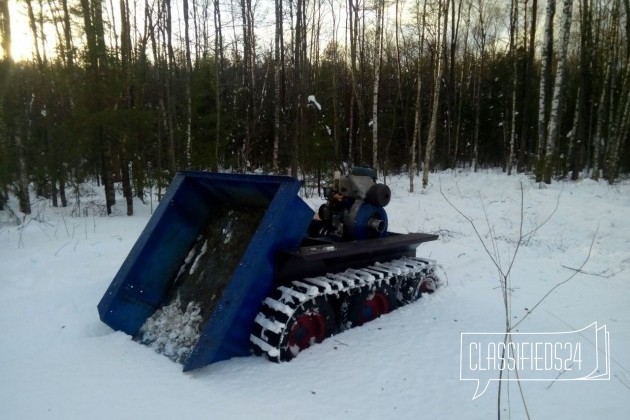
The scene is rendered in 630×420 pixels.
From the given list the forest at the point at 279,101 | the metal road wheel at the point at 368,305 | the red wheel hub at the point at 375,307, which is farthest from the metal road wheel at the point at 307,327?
the forest at the point at 279,101

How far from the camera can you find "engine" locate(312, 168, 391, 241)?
4469 mm

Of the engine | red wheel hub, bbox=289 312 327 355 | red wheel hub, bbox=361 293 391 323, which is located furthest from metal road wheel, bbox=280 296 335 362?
the engine

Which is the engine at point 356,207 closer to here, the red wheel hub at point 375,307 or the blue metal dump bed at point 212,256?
the red wheel hub at point 375,307

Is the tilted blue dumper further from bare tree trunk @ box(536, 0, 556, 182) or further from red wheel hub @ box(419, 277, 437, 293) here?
bare tree trunk @ box(536, 0, 556, 182)

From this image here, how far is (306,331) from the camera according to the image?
3.48 meters

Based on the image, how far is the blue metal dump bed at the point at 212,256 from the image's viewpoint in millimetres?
3174

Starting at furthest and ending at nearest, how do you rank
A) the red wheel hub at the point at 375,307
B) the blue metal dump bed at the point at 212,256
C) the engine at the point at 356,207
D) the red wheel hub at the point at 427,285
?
the red wheel hub at the point at 427,285 → the engine at the point at 356,207 → the red wheel hub at the point at 375,307 → the blue metal dump bed at the point at 212,256

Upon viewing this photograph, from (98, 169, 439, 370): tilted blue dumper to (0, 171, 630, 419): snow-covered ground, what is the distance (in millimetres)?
172

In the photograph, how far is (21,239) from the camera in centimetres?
673

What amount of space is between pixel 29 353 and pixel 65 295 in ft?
3.78

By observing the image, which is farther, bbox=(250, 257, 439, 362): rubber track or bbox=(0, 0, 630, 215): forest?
bbox=(0, 0, 630, 215): forest

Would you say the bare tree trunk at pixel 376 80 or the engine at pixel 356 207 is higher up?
the bare tree trunk at pixel 376 80

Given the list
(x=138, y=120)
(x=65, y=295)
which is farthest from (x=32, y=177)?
(x=65, y=295)

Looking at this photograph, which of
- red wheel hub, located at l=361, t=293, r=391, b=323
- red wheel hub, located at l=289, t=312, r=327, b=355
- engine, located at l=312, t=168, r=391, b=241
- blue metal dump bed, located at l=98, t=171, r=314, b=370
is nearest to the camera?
blue metal dump bed, located at l=98, t=171, r=314, b=370
